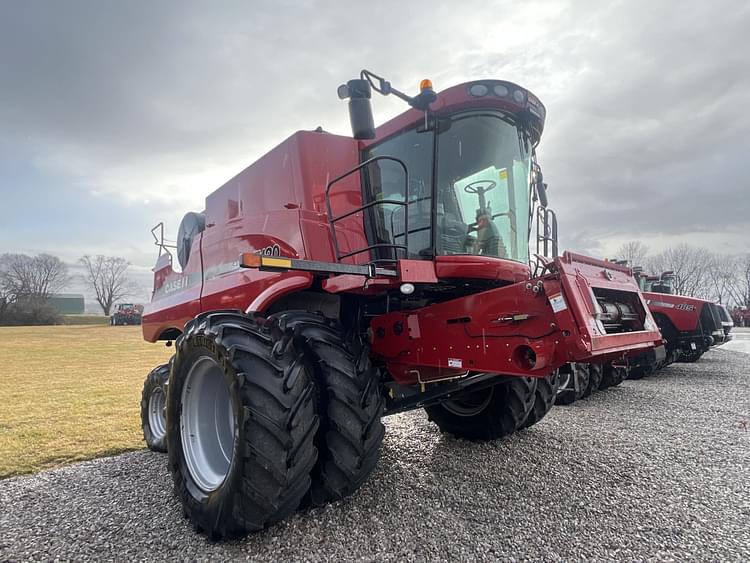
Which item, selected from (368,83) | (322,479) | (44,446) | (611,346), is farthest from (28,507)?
(611,346)

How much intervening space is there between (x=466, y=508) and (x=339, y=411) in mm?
1209

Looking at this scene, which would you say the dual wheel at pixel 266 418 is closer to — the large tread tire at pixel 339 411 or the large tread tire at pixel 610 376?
the large tread tire at pixel 339 411

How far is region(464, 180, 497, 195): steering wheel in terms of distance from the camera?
3.43 meters

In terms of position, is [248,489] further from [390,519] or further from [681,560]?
[681,560]

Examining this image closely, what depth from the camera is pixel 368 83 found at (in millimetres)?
2914

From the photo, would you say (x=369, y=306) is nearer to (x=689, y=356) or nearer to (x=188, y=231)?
(x=188, y=231)

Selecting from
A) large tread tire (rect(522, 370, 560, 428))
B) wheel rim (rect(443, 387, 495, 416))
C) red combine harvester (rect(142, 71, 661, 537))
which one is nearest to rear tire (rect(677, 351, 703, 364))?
large tread tire (rect(522, 370, 560, 428))

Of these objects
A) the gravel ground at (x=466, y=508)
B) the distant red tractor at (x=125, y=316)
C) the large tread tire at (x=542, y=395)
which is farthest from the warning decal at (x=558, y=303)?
the distant red tractor at (x=125, y=316)

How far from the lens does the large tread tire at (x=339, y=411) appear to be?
279cm

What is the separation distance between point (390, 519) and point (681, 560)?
168 centimetres

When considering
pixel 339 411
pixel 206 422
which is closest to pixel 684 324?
pixel 339 411

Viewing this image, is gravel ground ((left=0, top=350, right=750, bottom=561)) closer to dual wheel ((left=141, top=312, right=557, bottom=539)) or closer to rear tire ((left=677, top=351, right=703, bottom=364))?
dual wheel ((left=141, top=312, right=557, bottom=539))

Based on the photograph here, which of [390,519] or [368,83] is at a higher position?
[368,83]

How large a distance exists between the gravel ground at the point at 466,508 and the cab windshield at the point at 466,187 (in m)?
1.80
